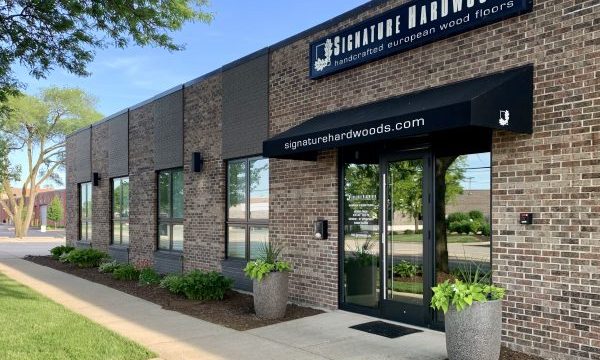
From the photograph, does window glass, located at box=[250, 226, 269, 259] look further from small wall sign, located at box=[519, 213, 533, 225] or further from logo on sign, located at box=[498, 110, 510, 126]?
logo on sign, located at box=[498, 110, 510, 126]

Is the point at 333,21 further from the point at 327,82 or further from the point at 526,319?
the point at 526,319

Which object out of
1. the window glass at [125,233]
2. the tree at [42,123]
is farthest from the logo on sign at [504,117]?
the tree at [42,123]

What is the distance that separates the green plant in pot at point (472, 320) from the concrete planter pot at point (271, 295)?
3131 mm

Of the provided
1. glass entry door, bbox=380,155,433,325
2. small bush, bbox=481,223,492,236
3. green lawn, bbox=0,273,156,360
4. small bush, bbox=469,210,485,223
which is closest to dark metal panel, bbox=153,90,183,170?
green lawn, bbox=0,273,156,360

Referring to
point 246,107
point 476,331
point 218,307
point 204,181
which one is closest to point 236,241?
point 204,181

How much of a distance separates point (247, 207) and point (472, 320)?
6.52 metres

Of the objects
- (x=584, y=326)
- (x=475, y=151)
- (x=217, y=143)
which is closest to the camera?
(x=584, y=326)

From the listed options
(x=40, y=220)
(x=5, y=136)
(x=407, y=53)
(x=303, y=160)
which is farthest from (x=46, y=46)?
(x=40, y=220)

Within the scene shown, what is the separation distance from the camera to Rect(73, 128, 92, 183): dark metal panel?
757 inches

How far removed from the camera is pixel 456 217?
7.15 meters

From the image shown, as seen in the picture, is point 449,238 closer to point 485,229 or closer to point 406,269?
point 485,229

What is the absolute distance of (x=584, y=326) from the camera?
5.58 metres

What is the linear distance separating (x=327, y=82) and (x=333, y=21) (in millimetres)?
992

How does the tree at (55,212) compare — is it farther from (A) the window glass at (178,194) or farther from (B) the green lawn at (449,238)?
(B) the green lawn at (449,238)
